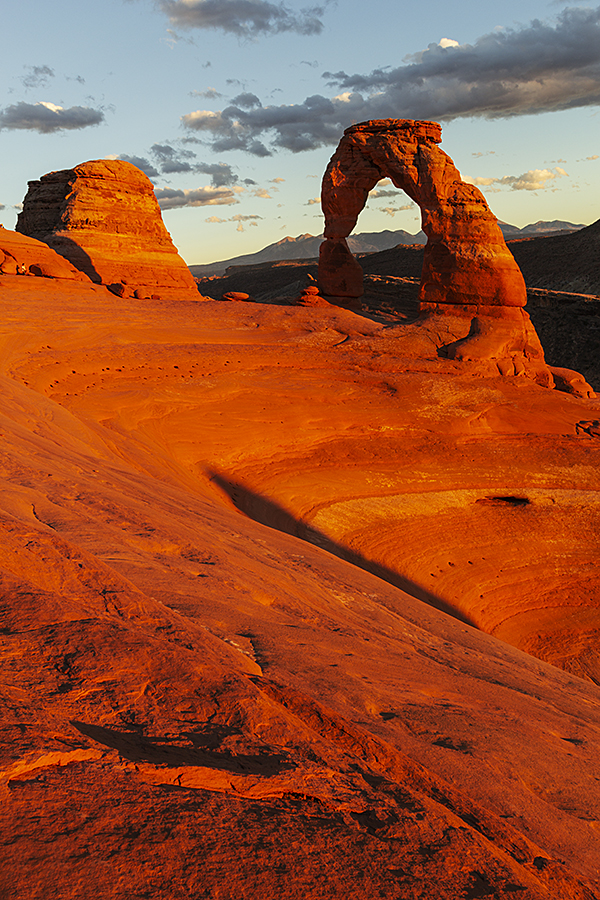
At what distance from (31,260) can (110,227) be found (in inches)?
162

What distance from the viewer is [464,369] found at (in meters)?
12.3

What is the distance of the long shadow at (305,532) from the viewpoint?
6.71 metres

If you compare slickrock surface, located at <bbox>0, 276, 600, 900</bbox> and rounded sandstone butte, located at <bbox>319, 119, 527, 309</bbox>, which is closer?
slickrock surface, located at <bbox>0, 276, 600, 900</bbox>

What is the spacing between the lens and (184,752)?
1.75 meters

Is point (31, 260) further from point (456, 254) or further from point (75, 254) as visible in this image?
point (456, 254)

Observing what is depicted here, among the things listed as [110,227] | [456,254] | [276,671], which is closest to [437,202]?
[456,254]

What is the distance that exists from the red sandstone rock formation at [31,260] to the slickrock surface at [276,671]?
33.6ft

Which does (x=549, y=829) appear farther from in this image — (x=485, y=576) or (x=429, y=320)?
(x=429, y=320)

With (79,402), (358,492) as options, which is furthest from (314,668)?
(79,402)

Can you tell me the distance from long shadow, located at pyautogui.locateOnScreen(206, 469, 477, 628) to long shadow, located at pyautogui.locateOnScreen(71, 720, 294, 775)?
15.3ft

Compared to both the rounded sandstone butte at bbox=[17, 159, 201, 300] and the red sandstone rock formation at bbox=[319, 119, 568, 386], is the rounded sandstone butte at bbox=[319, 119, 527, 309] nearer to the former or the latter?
the red sandstone rock formation at bbox=[319, 119, 568, 386]

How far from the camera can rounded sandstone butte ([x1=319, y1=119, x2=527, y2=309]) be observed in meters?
14.5

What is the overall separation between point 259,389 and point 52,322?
13.4 feet

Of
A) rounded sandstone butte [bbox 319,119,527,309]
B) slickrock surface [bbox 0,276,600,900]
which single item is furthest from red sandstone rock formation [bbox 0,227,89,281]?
slickrock surface [bbox 0,276,600,900]
